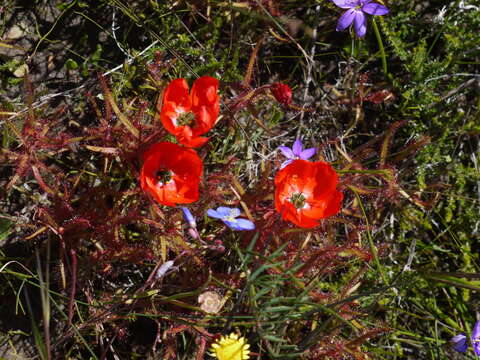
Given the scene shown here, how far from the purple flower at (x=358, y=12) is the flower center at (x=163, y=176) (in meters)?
1.28

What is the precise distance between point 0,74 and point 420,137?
8.84ft

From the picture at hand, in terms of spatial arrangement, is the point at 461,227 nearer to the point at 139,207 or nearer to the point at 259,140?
the point at 259,140

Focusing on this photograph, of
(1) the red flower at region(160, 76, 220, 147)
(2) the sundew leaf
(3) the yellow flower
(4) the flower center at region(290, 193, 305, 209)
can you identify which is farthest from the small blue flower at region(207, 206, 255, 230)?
(2) the sundew leaf

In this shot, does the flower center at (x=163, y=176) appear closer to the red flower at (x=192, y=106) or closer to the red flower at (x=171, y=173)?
the red flower at (x=171, y=173)

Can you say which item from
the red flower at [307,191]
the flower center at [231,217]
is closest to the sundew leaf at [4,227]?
the flower center at [231,217]

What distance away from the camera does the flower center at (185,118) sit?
8.87 feet

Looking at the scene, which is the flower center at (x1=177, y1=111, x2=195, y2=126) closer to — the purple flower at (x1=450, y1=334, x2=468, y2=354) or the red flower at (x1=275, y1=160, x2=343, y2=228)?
the red flower at (x1=275, y1=160, x2=343, y2=228)

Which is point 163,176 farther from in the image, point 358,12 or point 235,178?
point 358,12

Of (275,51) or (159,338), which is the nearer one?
(159,338)

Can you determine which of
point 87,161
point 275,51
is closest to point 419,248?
point 275,51

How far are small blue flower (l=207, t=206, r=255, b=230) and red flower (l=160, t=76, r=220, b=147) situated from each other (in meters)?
0.38

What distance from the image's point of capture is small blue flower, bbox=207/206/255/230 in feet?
8.33

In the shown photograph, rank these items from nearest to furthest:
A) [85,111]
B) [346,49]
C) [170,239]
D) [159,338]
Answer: [170,239], [159,338], [85,111], [346,49]

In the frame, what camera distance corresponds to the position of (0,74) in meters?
3.10
